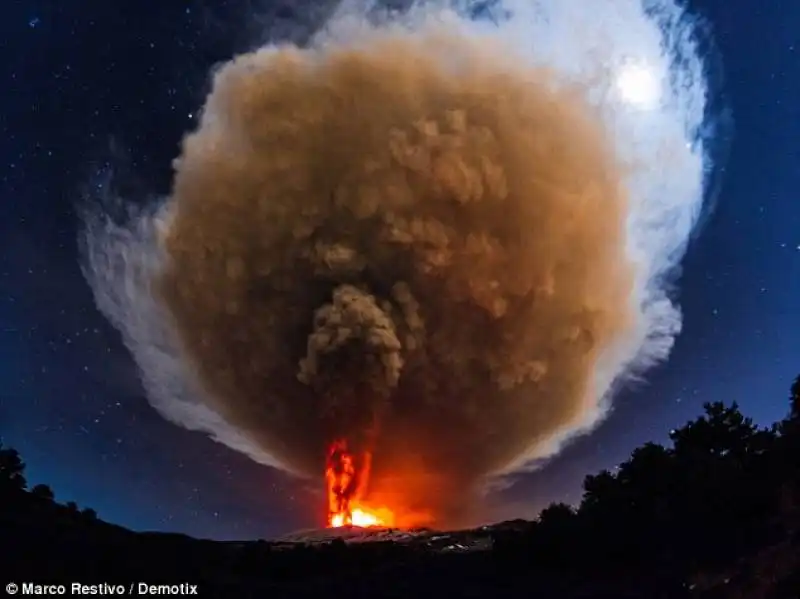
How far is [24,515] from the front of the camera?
1172 inches

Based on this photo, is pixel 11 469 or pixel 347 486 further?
pixel 347 486

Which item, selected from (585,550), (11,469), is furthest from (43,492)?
(585,550)

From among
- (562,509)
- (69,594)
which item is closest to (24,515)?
(69,594)

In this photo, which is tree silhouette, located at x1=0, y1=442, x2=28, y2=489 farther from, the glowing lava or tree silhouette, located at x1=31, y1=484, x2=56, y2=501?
the glowing lava

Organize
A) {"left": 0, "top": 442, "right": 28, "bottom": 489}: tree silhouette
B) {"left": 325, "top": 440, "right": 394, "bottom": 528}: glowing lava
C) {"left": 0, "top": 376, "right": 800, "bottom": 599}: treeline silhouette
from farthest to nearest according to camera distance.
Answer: {"left": 325, "top": 440, "right": 394, "bottom": 528}: glowing lava → {"left": 0, "top": 442, "right": 28, "bottom": 489}: tree silhouette → {"left": 0, "top": 376, "right": 800, "bottom": 599}: treeline silhouette

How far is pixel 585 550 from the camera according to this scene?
27500 mm

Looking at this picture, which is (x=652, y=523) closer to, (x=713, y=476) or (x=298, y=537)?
(x=713, y=476)

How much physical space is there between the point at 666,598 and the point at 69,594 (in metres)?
19.0

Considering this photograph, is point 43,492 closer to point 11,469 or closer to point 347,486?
point 11,469

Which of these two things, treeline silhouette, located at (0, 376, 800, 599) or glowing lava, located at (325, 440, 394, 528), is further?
glowing lava, located at (325, 440, 394, 528)

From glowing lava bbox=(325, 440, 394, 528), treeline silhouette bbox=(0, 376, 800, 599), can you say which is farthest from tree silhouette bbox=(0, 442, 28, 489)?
glowing lava bbox=(325, 440, 394, 528)

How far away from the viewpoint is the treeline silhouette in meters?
23.5

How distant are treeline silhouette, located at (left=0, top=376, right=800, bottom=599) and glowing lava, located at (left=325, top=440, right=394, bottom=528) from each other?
1484 inches

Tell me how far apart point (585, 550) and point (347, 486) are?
49.8 meters
